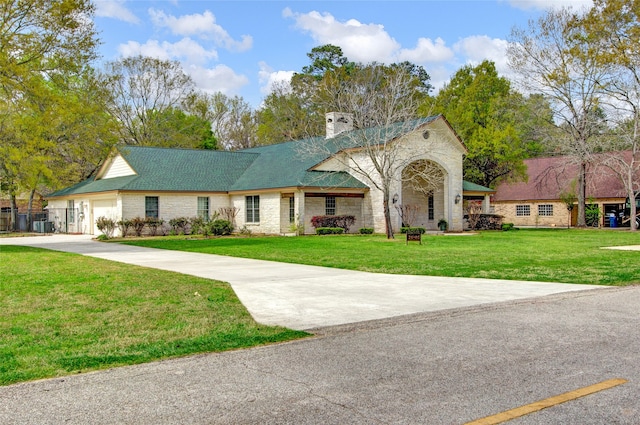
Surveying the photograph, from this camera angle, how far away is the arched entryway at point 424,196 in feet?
114

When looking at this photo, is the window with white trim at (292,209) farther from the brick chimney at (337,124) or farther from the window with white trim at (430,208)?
the window with white trim at (430,208)

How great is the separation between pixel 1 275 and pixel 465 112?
122ft

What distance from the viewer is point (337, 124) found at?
122ft

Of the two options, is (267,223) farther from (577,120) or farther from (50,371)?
(50,371)

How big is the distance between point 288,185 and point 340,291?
793 inches

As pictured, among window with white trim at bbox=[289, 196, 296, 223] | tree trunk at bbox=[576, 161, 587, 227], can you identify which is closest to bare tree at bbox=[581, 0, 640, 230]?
tree trunk at bbox=[576, 161, 587, 227]

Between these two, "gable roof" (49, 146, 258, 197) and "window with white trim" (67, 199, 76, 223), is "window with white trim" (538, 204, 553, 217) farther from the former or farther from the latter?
"window with white trim" (67, 199, 76, 223)

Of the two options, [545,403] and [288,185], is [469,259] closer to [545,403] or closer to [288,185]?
[545,403]

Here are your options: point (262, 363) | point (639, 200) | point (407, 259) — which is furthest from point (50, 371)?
point (639, 200)

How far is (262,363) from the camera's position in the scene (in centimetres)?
593

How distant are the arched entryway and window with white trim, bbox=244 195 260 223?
8.43m

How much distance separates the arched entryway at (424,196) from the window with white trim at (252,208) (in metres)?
8.43

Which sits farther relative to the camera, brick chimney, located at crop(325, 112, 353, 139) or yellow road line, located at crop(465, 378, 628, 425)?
brick chimney, located at crop(325, 112, 353, 139)

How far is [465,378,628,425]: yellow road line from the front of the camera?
431cm
